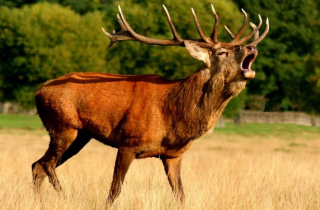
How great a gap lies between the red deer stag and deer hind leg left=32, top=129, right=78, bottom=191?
11 millimetres

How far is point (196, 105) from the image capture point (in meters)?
8.38

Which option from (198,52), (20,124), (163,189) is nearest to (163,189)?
(163,189)

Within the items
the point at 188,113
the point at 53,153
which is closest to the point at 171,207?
the point at 188,113

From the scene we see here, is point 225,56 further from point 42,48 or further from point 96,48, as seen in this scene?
point 96,48

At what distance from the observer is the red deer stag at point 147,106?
8180mm

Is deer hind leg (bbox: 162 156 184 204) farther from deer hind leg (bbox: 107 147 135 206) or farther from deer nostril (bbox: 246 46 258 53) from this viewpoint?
deer nostril (bbox: 246 46 258 53)

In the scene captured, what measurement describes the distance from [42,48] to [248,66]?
38540mm

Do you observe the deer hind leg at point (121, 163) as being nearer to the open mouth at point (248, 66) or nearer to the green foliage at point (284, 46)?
the open mouth at point (248, 66)

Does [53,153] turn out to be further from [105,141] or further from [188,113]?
[188,113]

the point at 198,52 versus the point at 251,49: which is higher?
the point at 251,49

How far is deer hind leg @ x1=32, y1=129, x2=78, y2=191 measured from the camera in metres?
8.88

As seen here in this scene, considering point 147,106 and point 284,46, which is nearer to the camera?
point 147,106

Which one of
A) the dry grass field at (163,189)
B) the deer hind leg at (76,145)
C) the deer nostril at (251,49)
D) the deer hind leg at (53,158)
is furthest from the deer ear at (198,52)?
the deer hind leg at (76,145)

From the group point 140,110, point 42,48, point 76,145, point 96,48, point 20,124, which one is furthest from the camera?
point 96,48
